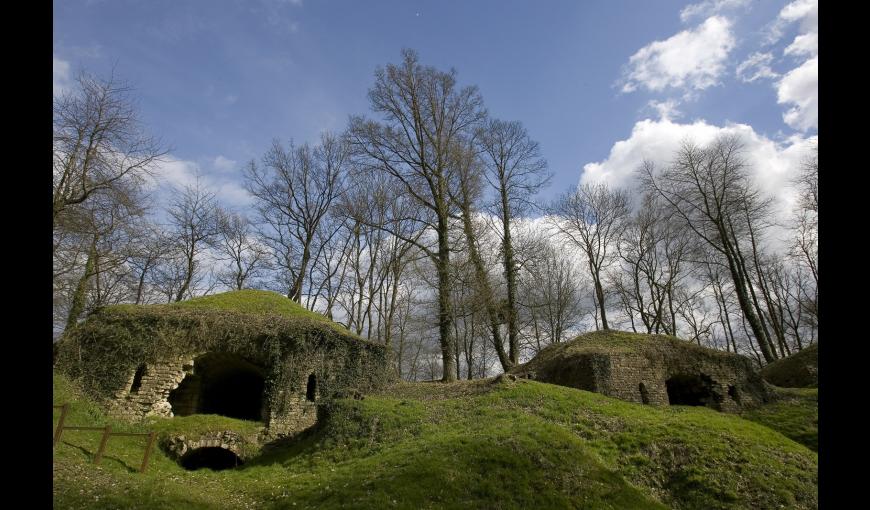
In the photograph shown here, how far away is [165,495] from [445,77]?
22470 mm

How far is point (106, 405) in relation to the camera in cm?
1512

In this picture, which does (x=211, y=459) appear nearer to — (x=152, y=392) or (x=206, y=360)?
(x=152, y=392)

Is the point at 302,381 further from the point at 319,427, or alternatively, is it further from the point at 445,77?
the point at 445,77

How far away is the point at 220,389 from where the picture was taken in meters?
20.4

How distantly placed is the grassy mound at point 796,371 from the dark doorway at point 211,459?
82.3 ft

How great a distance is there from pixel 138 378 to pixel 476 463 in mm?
12403

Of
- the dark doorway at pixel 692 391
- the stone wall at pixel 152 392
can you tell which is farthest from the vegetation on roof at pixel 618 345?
the stone wall at pixel 152 392

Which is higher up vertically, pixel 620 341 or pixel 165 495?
pixel 620 341

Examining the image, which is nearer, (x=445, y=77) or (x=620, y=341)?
(x=620, y=341)

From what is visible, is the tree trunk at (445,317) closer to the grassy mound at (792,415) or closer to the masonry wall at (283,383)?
the masonry wall at (283,383)

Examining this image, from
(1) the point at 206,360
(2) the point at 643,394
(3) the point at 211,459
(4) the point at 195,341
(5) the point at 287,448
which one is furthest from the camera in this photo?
(2) the point at 643,394

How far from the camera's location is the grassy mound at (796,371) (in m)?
22.3

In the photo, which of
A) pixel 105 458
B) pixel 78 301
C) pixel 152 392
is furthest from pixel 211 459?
pixel 78 301
